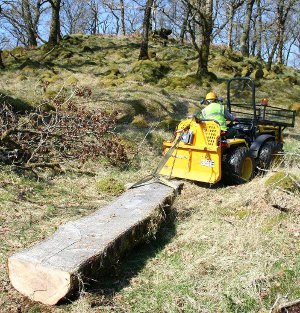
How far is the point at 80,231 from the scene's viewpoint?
15.3ft

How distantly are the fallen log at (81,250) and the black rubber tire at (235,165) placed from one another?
2262 mm

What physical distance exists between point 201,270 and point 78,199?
3125mm

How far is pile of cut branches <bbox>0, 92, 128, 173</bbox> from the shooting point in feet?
24.3

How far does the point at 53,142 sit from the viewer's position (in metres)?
8.17

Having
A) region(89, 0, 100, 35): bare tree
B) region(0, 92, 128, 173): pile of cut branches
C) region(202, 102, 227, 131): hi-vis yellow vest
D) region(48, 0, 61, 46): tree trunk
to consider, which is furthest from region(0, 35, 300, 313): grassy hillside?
region(89, 0, 100, 35): bare tree

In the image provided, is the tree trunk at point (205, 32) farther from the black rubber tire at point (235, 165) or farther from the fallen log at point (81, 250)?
the fallen log at point (81, 250)

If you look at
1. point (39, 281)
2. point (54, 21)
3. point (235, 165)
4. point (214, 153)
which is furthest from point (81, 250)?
point (54, 21)

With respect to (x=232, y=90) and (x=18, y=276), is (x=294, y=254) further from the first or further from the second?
(x=232, y=90)

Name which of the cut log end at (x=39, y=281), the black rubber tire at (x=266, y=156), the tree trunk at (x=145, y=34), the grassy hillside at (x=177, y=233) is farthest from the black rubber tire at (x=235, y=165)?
the tree trunk at (x=145, y=34)

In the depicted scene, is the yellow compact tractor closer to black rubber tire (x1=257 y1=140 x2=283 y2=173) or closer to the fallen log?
black rubber tire (x1=257 y1=140 x2=283 y2=173)

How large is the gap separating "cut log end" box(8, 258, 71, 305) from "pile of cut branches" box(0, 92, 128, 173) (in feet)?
11.3

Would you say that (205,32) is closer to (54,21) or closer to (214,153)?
(54,21)

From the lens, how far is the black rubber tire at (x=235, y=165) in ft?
24.8

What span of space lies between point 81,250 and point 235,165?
159 inches
